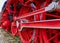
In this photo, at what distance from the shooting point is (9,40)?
447 cm

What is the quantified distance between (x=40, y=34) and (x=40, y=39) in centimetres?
8

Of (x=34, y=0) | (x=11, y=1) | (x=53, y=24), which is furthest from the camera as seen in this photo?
(x=11, y=1)

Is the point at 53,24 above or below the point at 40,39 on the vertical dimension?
above

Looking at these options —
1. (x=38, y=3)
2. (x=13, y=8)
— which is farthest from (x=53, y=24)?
(x=13, y=8)

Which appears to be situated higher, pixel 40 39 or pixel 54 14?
pixel 54 14

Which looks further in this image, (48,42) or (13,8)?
(13,8)

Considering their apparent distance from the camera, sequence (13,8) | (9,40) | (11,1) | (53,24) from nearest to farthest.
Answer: (53,24)
(11,1)
(13,8)
(9,40)

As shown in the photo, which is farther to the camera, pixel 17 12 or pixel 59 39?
pixel 17 12

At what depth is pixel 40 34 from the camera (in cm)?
238

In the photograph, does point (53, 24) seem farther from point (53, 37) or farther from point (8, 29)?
point (8, 29)

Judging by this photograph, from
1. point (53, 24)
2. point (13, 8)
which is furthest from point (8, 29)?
point (53, 24)

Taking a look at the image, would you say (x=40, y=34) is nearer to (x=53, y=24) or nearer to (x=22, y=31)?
(x=53, y=24)

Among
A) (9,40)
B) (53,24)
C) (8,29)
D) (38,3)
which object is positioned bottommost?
(9,40)

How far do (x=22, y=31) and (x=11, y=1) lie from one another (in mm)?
782
